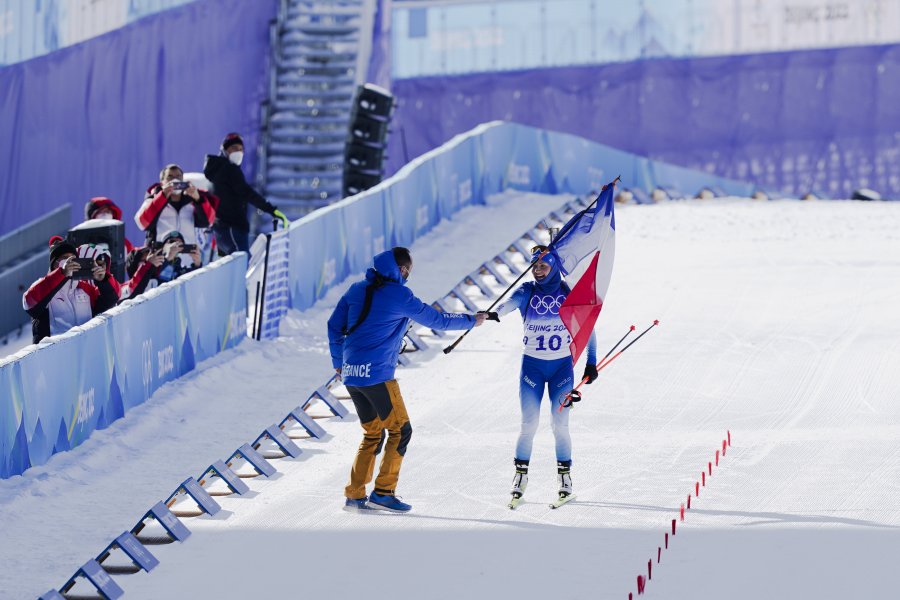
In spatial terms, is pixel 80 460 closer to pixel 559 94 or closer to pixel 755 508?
pixel 755 508

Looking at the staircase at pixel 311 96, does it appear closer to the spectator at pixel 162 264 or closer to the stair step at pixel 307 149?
the stair step at pixel 307 149

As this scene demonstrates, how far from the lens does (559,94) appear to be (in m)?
33.2

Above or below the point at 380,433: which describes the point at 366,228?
below

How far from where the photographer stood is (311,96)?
95.7ft

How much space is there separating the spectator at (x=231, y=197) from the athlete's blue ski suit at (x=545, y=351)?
6420 mm

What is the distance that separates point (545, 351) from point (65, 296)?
15.8ft

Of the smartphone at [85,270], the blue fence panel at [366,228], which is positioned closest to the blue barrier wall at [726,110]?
the blue fence panel at [366,228]

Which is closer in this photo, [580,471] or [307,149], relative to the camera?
[580,471]

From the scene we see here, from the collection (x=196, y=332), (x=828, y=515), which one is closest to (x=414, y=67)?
(x=196, y=332)

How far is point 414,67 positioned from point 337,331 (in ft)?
75.8

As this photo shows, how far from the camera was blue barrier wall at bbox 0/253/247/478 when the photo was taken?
11.9 m

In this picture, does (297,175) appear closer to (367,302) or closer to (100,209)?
(100,209)

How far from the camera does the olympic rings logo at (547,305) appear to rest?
35.5 ft

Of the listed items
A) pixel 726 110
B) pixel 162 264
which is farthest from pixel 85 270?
pixel 726 110
